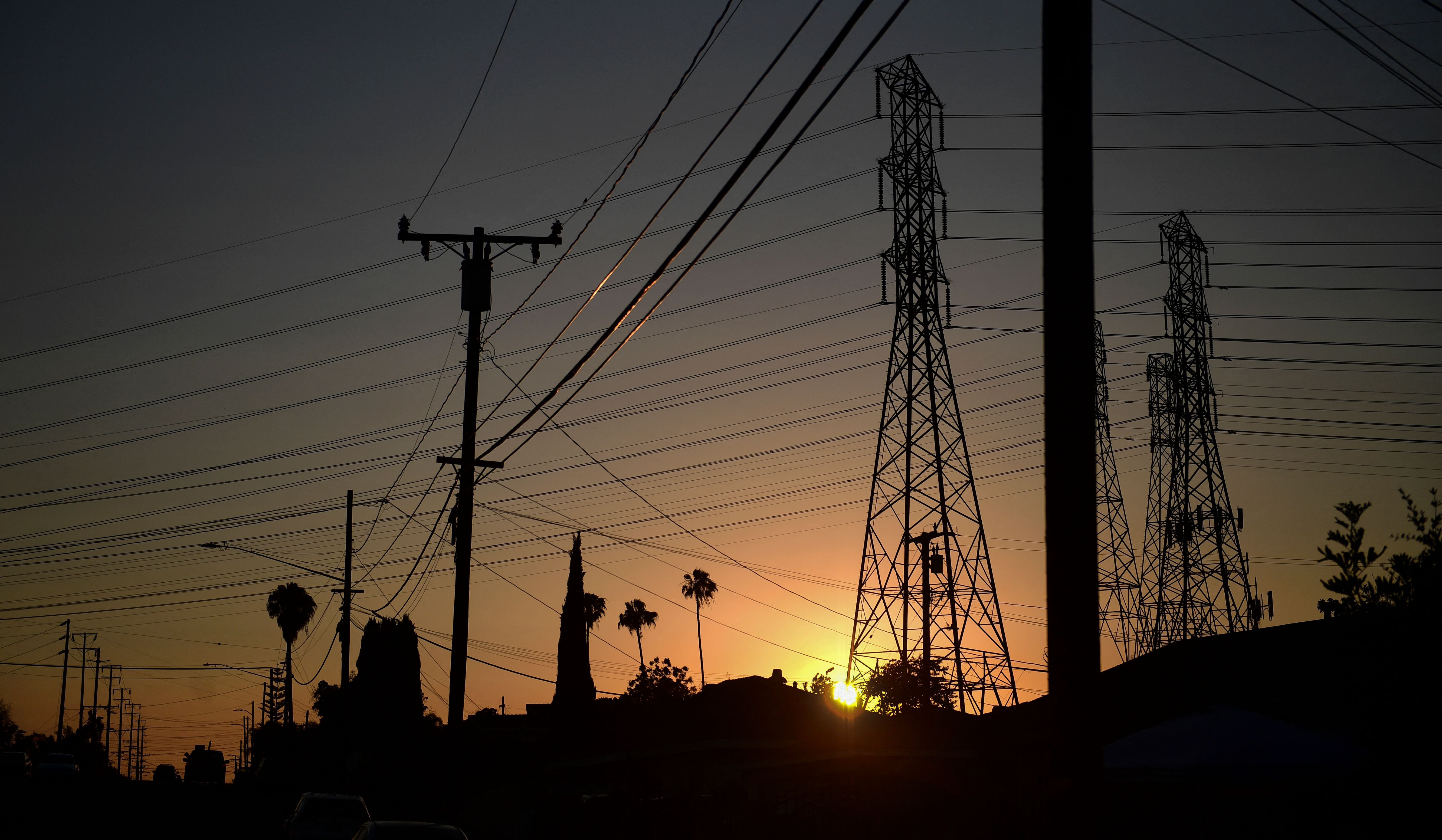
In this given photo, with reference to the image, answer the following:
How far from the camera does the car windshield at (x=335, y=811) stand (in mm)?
23906

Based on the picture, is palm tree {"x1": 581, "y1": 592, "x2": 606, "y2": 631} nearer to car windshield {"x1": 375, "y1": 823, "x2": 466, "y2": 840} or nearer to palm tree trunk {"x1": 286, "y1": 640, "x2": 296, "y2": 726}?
palm tree trunk {"x1": 286, "y1": 640, "x2": 296, "y2": 726}

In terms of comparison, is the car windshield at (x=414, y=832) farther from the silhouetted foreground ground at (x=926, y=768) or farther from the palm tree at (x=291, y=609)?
the palm tree at (x=291, y=609)

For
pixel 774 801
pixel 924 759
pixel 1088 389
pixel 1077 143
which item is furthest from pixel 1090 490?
pixel 924 759

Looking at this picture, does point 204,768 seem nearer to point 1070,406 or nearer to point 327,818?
point 327,818

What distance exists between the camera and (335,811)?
79.4ft

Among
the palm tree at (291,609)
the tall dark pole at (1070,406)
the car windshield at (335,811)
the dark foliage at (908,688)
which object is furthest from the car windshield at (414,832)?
the palm tree at (291,609)

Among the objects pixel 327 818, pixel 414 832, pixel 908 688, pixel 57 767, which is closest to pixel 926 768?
pixel 908 688

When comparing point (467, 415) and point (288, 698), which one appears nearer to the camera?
point (467, 415)

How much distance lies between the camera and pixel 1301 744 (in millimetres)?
16844

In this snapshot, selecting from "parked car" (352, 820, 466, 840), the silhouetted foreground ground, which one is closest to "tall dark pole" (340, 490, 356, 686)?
the silhouetted foreground ground

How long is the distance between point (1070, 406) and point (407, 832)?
43.2 feet

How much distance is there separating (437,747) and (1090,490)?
29.7m

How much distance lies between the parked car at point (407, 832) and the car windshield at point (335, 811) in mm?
6556

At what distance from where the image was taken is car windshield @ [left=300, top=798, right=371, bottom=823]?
78.4ft
